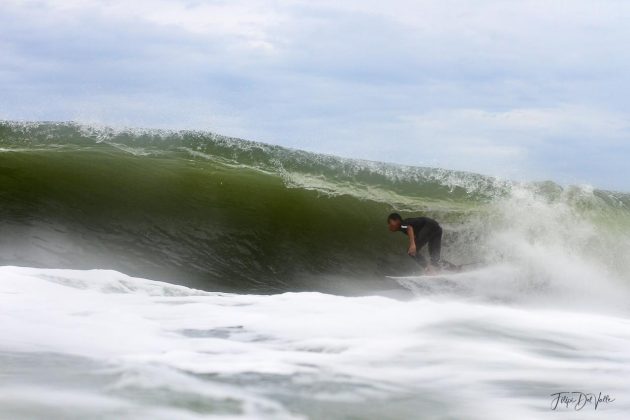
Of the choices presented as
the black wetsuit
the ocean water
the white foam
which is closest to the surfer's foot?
the black wetsuit

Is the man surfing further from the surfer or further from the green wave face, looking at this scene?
the green wave face

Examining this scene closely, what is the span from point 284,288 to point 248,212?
279 cm

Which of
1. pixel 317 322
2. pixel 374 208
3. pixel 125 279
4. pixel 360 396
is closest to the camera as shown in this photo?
pixel 360 396

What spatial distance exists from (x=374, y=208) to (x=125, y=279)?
6.76 metres

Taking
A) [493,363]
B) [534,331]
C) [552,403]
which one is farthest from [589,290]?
[552,403]

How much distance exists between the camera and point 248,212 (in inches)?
523

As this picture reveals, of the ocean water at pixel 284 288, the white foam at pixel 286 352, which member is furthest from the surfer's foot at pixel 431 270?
the white foam at pixel 286 352

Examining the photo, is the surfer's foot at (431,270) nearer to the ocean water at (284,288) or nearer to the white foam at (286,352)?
the ocean water at (284,288)

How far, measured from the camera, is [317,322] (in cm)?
757

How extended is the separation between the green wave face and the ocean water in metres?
0.05

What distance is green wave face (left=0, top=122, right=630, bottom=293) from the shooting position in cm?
1088

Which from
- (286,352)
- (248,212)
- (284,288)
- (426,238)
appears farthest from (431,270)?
(286,352)

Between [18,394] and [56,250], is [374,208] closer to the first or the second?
[56,250]

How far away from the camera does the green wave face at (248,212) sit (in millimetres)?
10875
